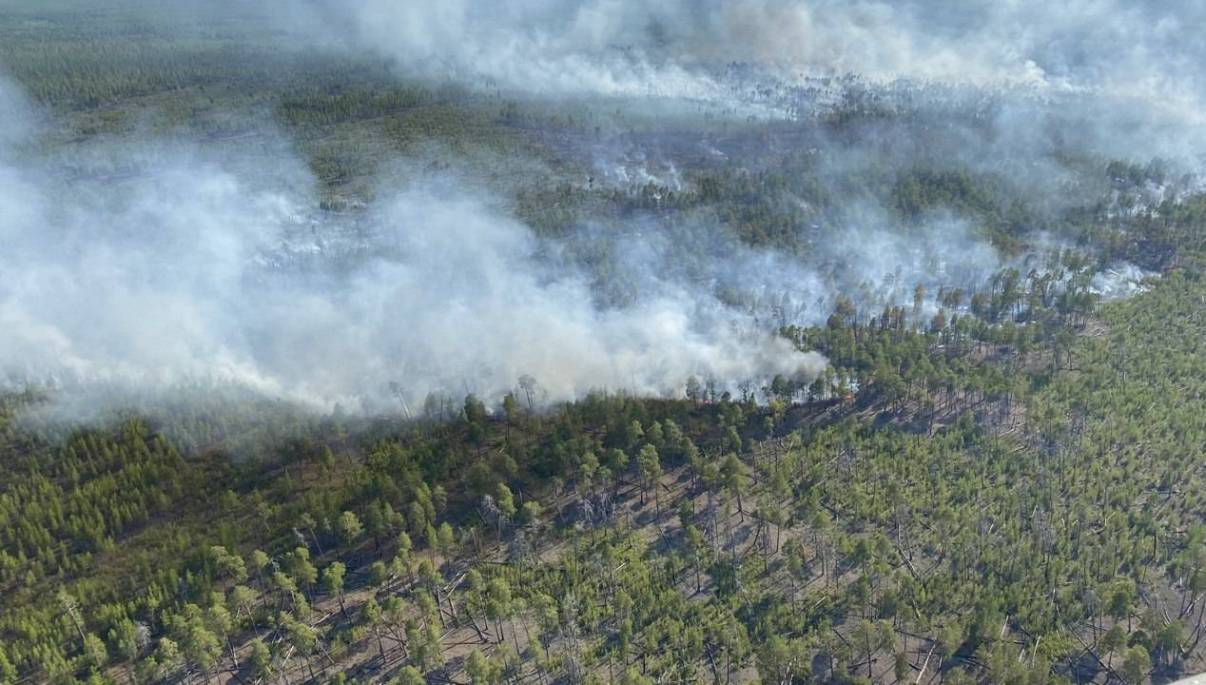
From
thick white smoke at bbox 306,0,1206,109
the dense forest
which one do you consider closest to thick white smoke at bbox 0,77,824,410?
the dense forest

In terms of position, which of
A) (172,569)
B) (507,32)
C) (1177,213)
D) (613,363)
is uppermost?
(507,32)

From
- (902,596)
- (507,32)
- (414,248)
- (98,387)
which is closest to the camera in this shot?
(902,596)

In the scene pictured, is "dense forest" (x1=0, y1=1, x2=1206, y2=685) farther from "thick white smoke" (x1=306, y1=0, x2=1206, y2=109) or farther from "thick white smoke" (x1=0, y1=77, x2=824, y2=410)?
"thick white smoke" (x1=306, y1=0, x2=1206, y2=109)

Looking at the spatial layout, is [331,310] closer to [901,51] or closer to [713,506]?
[713,506]

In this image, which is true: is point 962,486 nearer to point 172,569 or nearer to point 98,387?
point 172,569

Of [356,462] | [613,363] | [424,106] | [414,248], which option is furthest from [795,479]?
[424,106]

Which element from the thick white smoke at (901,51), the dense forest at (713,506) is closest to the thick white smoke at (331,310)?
the dense forest at (713,506)

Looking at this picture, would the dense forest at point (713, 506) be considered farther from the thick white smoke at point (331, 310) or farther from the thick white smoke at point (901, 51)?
the thick white smoke at point (901, 51)
